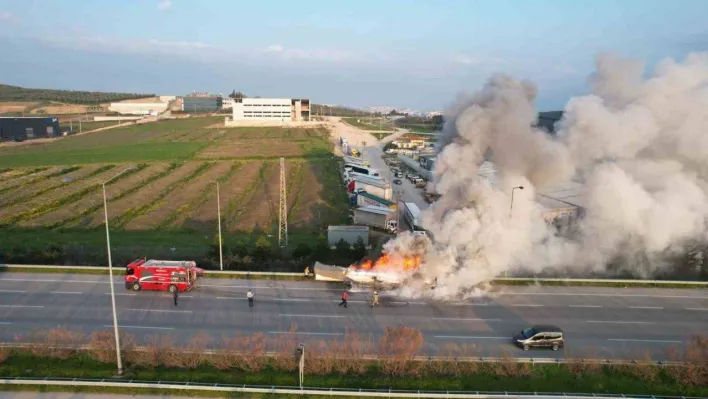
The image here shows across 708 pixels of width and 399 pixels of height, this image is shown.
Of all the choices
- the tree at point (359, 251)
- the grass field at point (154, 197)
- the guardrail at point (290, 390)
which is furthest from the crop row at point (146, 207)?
the guardrail at point (290, 390)

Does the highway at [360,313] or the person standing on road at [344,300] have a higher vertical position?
the person standing on road at [344,300]

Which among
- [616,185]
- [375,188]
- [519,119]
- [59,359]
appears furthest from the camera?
[375,188]

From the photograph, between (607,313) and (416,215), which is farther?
(416,215)

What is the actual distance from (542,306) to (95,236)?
28.0 metres

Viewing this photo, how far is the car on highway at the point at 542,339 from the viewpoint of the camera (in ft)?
59.3

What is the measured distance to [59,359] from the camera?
16.5 m

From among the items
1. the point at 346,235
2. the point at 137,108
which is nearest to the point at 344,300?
the point at 346,235

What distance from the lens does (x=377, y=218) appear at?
1389 inches

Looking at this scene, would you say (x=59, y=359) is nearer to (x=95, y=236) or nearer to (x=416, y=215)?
(x=95, y=236)

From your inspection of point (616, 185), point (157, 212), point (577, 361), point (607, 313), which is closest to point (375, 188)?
point (157, 212)

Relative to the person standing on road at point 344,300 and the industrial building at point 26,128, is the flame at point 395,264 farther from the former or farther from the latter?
the industrial building at point 26,128

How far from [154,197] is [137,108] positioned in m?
149

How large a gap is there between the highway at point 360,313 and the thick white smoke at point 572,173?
96.8 inches

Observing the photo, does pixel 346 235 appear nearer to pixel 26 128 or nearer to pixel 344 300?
pixel 344 300
